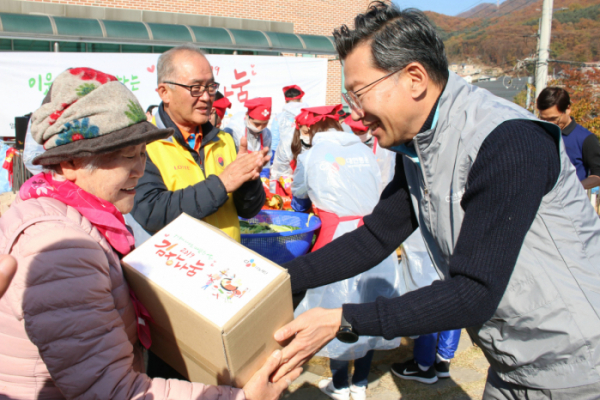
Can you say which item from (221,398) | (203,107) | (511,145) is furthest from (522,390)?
(203,107)

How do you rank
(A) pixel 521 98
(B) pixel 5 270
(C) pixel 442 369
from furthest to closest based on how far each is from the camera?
(A) pixel 521 98 → (C) pixel 442 369 → (B) pixel 5 270

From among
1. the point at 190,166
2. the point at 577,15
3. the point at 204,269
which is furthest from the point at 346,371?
the point at 577,15

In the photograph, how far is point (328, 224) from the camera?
3334 mm

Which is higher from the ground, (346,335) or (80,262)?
(80,262)

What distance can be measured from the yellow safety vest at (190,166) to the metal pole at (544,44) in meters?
11.7

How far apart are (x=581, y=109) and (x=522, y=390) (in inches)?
459

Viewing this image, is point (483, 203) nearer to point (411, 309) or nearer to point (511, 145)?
point (511, 145)

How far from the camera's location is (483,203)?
1.29 metres

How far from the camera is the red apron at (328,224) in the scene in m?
3.28

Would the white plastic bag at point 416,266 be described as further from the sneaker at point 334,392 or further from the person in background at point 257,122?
the person in background at point 257,122

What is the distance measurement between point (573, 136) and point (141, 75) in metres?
7.34

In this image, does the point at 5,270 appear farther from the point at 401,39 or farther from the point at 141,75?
the point at 141,75

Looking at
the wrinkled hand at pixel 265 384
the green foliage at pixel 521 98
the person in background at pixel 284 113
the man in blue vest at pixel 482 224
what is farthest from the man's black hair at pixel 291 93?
the green foliage at pixel 521 98

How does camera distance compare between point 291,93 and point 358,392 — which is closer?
point 358,392
